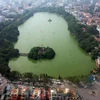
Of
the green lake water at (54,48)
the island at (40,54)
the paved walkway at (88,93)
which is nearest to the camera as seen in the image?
the paved walkway at (88,93)

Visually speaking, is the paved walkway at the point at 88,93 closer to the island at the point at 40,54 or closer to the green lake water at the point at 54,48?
the green lake water at the point at 54,48

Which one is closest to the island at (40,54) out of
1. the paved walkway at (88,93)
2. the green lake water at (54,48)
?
the green lake water at (54,48)

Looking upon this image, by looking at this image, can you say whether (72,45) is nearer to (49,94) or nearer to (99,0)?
(49,94)

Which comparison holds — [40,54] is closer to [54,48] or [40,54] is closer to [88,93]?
[54,48]

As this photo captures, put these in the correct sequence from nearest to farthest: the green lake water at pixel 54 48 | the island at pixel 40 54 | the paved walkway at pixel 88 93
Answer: the paved walkway at pixel 88 93, the green lake water at pixel 54 48, the island at pixel 40 54

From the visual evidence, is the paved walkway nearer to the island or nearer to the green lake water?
the green lake water

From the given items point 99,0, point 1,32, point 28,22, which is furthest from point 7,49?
point 99,0

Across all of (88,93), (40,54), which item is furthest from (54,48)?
(88,93)

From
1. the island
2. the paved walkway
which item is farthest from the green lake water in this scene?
the paved walkway

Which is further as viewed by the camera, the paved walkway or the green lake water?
the green lake water
